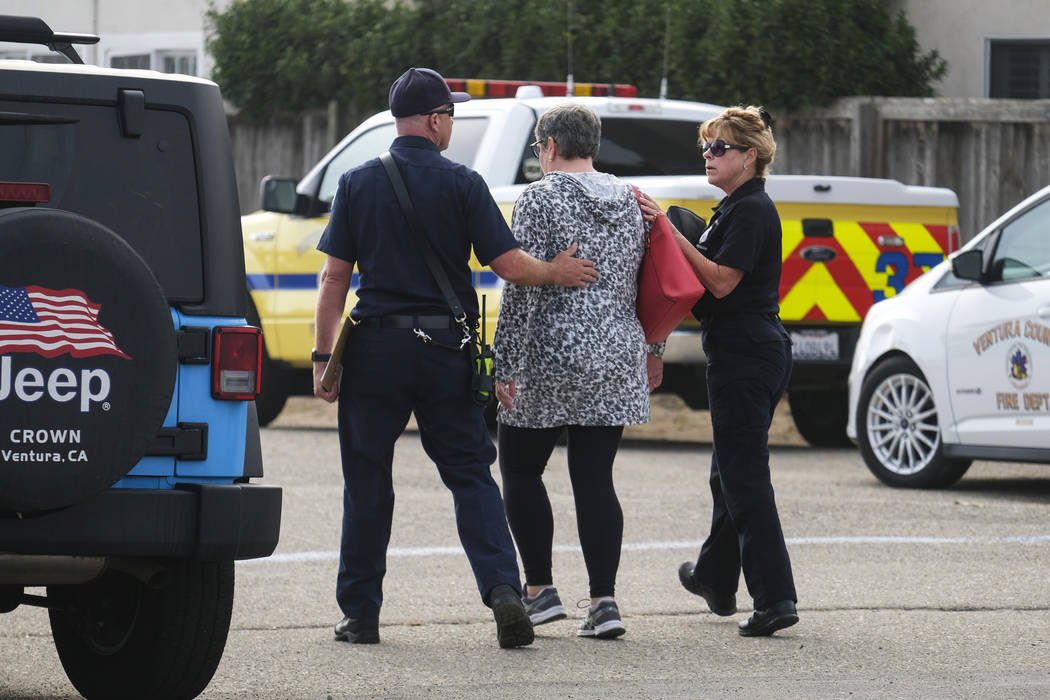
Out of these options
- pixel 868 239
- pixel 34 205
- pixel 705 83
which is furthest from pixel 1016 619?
pixel 705 83

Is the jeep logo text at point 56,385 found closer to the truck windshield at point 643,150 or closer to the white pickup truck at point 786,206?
the white pickup truck at point 786,206

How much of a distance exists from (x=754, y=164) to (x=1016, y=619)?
1.82 meters

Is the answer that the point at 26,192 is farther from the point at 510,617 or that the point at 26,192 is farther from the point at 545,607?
the point at 545,607

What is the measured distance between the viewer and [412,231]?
6.69 m

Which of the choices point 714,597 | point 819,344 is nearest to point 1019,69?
point 819,344

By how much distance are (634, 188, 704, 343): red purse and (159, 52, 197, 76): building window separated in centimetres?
1607

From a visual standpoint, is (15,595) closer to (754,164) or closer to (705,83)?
(754,164)

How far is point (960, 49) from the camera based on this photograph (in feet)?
55.4

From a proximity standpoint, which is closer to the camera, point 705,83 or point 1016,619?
point 1016,619

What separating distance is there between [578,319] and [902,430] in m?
4.82

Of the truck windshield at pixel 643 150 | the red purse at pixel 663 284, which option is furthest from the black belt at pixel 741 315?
the truck windshield at pixel 643 150

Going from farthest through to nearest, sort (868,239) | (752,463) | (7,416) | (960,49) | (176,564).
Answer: (960,49)
(868,239)
(752,463)
(176,564)
(7,416)

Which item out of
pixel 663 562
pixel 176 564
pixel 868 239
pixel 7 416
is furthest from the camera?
pixel 868 239

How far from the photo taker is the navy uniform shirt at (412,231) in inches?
263
